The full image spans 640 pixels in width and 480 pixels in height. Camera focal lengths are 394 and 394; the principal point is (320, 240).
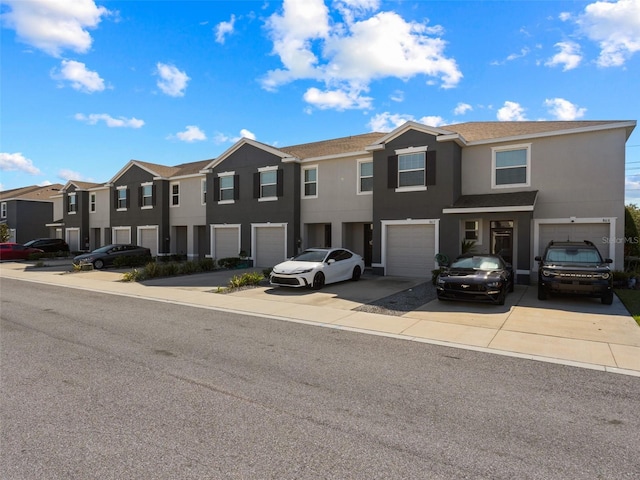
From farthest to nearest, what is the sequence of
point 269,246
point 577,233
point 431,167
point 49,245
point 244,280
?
point 49,245 → point 269,246 → point 431,167 → point 577,233 → point 244,280

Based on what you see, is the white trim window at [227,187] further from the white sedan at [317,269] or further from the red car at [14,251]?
the red car at [14,251]

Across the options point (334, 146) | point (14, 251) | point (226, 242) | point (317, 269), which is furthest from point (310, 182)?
point (14, 251)

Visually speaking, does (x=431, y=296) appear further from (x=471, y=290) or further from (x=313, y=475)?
(x=313, y=475)

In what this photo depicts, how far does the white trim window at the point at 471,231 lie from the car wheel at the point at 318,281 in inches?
267

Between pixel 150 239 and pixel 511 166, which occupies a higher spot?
pixel 511 166

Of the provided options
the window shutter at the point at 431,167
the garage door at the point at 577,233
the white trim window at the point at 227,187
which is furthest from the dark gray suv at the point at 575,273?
the white trim window at the point at 227,187

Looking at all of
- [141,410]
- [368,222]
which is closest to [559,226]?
[368,222]

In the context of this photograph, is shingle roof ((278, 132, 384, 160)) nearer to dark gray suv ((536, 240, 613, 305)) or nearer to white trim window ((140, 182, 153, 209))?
dark gray suv ((536, 240, 613, 305))

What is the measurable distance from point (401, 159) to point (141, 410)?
14.9 meters

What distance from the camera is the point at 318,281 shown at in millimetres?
13719

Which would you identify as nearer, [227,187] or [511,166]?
[511,166]

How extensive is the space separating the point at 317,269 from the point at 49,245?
2756 cm

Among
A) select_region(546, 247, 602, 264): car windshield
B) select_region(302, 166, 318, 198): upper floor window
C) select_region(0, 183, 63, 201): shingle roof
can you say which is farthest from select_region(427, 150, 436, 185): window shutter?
select_region(0, 183, 63, 201): shingle roof

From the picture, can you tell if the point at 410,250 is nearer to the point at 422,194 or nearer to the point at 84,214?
the point at 422,194
